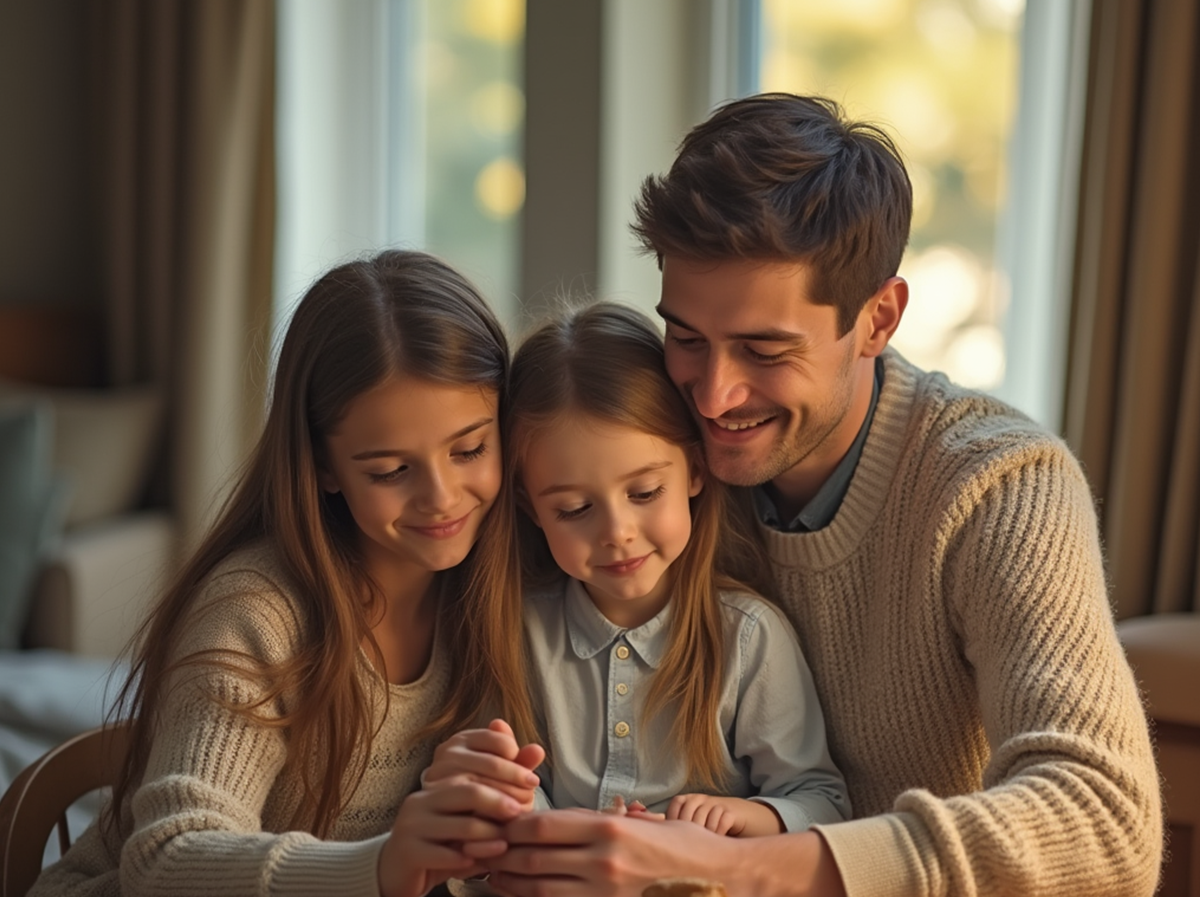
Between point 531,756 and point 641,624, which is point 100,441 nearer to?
point 641,624

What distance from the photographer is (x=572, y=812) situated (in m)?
1.31

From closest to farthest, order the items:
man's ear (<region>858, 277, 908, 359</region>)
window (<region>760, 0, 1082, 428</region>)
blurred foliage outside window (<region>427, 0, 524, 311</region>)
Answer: man's ear (<region>858, 277, 908, 359</region>), window (<region>760, 0, 1082, 428</region>), blurred foliage outside window (<region>427, 0, 524, 311</region>)

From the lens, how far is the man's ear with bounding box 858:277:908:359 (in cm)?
171

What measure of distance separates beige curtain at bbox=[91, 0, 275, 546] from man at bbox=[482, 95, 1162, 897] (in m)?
2.50

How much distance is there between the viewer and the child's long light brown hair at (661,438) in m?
1.59

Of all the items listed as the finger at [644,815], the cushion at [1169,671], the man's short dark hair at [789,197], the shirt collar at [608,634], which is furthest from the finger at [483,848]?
the cushion at [1169,671]

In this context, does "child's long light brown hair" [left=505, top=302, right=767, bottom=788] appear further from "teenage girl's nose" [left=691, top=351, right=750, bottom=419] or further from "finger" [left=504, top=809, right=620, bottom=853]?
"finger" [left=504, top=809, right=620, bottom=853]

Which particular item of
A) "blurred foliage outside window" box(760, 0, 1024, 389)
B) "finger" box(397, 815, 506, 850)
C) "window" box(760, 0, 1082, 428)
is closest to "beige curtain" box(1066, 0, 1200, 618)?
"window" box(760, 0, 1082, 428)

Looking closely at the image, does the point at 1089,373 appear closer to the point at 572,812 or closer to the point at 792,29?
the point at 792,29

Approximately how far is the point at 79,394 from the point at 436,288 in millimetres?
2735

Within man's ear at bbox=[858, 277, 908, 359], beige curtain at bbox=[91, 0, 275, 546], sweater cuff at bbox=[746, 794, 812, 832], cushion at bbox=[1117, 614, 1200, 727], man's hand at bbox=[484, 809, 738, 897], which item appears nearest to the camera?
man's hand at bbox=[484, 809, 738, 897]

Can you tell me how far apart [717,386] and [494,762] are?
53 cm

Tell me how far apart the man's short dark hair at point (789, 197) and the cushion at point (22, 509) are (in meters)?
2.21

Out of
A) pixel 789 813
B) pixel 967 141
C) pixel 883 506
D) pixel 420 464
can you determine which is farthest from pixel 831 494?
pixel 967 141
